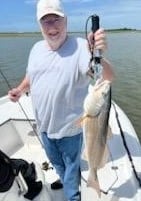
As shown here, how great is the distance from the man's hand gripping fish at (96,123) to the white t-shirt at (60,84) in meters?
0.33

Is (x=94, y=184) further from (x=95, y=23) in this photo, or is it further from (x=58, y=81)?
(x=95, y=23)

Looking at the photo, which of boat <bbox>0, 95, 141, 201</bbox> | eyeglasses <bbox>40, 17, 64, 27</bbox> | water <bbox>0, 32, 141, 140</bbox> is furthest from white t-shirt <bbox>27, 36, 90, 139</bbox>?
water <bbox>0, 32, 141, 140</bbox>

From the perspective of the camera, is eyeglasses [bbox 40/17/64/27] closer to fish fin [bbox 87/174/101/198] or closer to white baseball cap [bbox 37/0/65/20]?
Answer: white baseball cap [bbox 37/0/65/20]

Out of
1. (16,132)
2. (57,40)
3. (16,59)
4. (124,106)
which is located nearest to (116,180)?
(57,40)

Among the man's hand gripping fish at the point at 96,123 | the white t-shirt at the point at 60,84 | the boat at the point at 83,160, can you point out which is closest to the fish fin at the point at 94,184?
the man's hand gripping fish at the point at 96,123

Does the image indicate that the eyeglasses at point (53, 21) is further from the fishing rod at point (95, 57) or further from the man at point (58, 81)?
the fishing rod at point (95, 57)

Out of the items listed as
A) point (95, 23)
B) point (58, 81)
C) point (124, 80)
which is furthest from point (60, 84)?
point (124, 80)

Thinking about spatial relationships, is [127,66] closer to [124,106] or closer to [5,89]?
[5,89]

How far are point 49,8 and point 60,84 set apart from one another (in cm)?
53

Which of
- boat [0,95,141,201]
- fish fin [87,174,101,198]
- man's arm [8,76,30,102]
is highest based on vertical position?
man's arm [8,76,30,102]

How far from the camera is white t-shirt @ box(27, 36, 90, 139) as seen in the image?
116 inches

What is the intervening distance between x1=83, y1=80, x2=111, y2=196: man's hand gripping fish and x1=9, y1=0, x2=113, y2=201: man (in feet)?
1.26

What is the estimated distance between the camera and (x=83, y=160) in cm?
338

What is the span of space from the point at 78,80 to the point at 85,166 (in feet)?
2.61
